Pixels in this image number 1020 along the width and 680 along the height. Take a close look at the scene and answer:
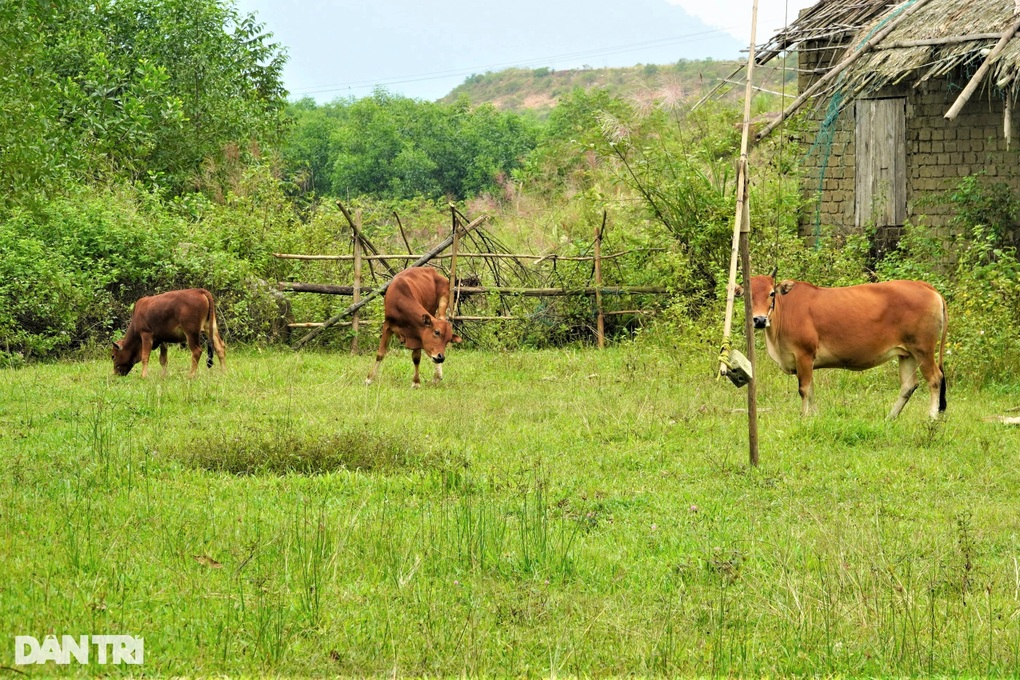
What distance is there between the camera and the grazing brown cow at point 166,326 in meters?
13.8

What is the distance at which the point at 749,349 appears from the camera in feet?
27.9

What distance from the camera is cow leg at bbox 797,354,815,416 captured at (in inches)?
430

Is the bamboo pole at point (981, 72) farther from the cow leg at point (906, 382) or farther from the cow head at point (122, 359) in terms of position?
the cow head at point (122, 359)

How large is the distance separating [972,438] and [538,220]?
52.6ft

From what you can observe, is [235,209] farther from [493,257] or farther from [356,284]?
[493,257]

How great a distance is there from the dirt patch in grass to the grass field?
3 cm

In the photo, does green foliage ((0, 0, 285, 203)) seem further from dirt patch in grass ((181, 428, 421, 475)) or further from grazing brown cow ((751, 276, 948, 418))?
grazing brown cow ((751, 276, 948, 418))

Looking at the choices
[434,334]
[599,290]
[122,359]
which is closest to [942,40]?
[599,290]

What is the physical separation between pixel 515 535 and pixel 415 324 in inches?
297

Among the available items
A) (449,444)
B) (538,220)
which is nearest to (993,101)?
(449,444)

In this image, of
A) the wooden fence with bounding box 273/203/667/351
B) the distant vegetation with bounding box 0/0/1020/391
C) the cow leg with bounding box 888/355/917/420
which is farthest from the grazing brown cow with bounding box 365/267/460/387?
the cow leg with bounding box 888/355/917/420

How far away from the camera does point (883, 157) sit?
16.4m

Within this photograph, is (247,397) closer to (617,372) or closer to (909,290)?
(617,372)

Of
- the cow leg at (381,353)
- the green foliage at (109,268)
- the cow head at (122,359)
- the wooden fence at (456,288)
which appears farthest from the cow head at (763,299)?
the green foliage at (109,268)
